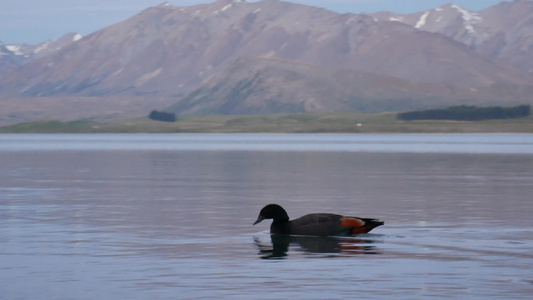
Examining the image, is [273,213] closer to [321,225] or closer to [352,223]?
[321,225]

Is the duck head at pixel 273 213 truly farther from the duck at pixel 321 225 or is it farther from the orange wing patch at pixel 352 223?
the orange wing patch at pixel 352 223

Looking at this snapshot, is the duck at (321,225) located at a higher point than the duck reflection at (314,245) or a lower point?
higher

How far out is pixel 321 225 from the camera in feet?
114

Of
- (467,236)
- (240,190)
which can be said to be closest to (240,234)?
(467,236)

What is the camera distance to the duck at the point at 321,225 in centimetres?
3478

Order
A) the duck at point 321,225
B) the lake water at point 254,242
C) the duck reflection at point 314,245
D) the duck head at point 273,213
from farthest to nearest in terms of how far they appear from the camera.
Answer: the duck head at point 273,213
the duck at point 321,225
the duck reflection at point 314,245
the lake water at point 254,242

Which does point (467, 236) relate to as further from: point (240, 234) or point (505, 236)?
point (240, 234)

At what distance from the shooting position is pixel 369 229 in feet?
115

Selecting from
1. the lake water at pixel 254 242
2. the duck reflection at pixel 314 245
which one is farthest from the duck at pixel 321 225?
the lake water at pixel 254 242

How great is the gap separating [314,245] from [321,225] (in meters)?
1.82

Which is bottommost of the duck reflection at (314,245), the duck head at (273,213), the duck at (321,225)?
the duck reflection at (314,245)

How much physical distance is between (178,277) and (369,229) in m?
10.6

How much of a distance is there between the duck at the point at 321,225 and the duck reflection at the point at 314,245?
21 centimetres

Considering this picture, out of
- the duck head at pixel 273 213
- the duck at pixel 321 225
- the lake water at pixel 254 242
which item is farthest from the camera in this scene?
the duck head at pixel 273 213
